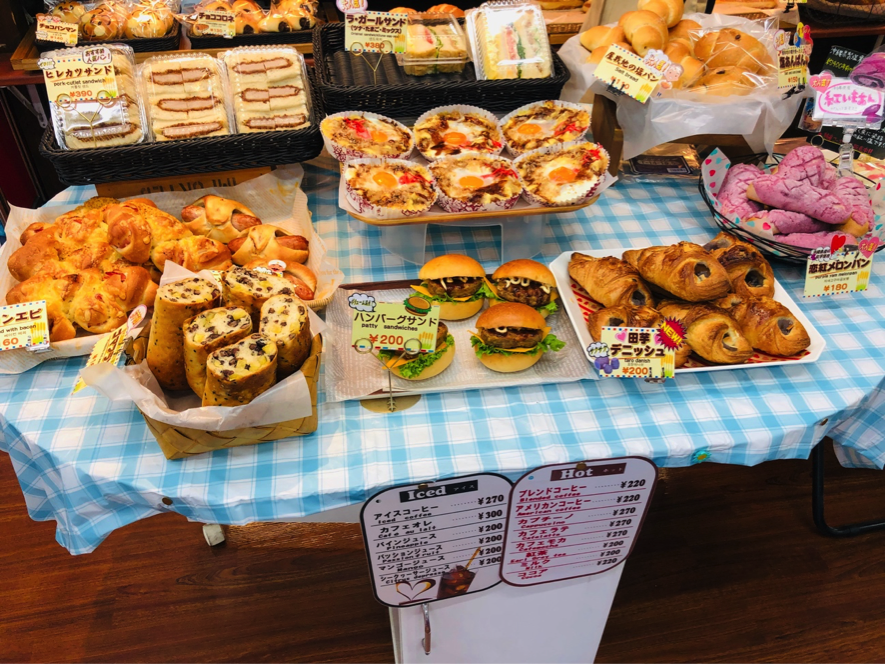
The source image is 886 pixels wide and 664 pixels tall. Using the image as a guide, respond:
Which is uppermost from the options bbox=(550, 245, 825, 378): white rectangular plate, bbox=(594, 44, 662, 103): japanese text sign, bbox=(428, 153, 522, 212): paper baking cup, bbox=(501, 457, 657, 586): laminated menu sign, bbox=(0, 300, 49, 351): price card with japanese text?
bbox=(594, 44, 662, 103): japanese text sign

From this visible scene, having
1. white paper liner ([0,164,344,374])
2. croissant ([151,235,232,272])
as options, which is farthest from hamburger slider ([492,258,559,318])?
croissant ([151,235,232,272])

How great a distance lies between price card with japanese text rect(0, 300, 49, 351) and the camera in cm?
160

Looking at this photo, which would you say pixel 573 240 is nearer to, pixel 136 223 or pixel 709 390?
pixel 709 390

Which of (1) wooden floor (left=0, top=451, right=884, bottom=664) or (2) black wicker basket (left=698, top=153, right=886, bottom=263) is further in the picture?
(1) wooden floor (left=0, top=451, right=884, bottom=664)

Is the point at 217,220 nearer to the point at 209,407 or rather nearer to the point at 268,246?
the point at 268,246

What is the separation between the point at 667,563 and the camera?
2.65 metres

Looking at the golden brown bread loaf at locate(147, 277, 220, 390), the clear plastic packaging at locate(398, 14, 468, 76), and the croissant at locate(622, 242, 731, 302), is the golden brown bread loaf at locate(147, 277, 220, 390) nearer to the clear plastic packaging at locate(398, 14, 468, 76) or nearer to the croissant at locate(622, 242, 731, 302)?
the croissant at locate(622, 242, 731, 302)

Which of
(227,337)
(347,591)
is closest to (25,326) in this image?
(227,337)

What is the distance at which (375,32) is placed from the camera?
89.6 inches

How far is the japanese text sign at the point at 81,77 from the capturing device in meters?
2.07

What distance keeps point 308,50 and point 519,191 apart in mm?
1877

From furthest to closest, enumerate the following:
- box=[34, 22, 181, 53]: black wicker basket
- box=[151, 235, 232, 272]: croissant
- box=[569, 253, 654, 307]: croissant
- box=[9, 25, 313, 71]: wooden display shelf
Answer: box=[9, 25, 313, 71]: wooden display shelf < box=[34, 22, 181, 53]: black wicker basket < box=[151, 235, 232, 272]: croissant < box=[569, 253, 654, 307]: croissant

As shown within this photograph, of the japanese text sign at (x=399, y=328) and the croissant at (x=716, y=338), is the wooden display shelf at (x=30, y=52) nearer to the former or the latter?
the japanese text sign at (x=399, y=328)

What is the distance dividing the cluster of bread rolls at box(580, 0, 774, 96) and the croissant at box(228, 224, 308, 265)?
1.36 metres
